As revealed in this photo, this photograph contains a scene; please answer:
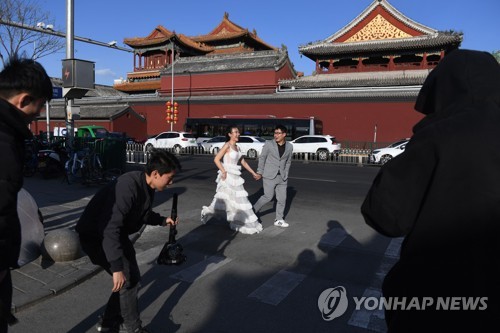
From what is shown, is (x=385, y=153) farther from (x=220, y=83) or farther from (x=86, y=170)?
(x=220, y=83)

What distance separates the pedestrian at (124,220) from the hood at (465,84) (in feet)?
6.19

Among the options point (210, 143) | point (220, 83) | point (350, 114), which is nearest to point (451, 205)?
point (210, 143)

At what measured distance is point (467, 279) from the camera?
142 cm

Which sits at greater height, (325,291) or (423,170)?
(423,170)

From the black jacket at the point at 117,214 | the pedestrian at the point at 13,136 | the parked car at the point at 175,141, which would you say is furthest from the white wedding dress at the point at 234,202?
the parked car at the point at 175,141

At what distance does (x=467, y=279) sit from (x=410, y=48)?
1123 inches

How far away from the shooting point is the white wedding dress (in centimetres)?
619

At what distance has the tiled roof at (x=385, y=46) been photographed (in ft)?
84.4

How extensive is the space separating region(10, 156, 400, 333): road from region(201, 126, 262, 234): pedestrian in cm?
22

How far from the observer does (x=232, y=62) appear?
3183cm

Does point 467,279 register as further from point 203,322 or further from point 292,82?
point 292,82

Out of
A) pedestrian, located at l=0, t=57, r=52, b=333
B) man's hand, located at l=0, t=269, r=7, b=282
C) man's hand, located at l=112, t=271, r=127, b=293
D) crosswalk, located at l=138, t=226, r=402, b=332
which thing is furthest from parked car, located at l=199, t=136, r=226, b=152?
man's hand, located at l=0, t=269, r=7, b=282

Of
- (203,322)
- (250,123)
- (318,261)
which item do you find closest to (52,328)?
(203,322)

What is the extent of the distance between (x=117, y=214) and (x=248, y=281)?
81.1 inches
